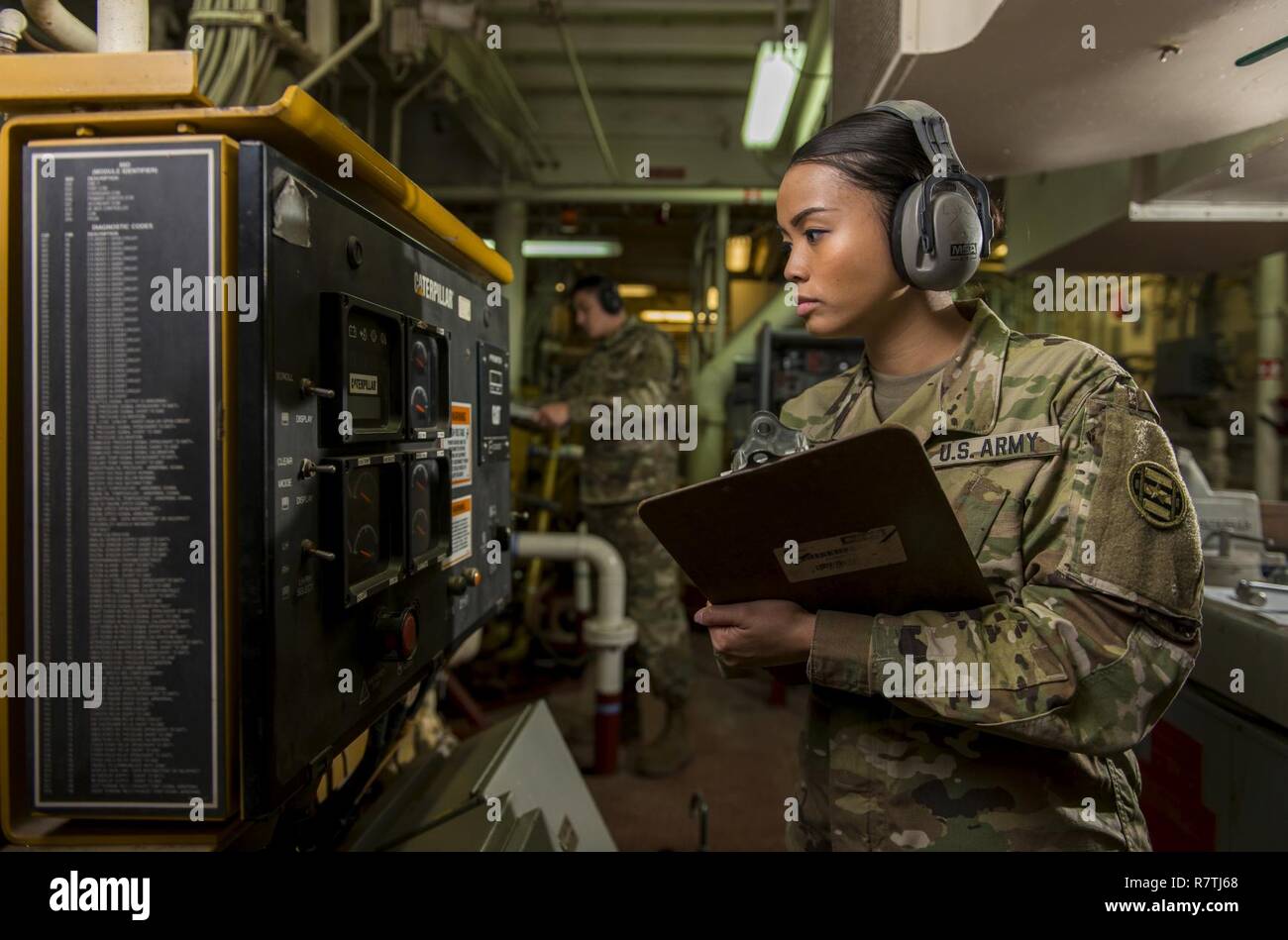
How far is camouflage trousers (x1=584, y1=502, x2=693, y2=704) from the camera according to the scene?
117 inches

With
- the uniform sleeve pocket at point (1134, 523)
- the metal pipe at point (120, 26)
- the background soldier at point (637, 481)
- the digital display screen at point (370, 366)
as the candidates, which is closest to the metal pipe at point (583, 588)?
the background soldier at point (637, 481)

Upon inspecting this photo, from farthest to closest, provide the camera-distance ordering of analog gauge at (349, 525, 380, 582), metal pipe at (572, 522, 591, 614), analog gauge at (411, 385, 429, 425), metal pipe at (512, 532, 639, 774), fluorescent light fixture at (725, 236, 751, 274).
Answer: fluorescent light fixture at (725, 236, 751, 274)
metal pipe at (572, 522, 591, 614)
metal pipe at (512, 532, 639, 774)
analog gauge at (411, 385, 429, 425)
analog gauge at (349, 525, 380, 582)

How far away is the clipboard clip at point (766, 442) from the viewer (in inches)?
33.9

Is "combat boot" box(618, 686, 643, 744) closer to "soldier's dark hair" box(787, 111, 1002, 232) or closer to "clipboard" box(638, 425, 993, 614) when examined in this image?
"clipboard" box(638, 425, 993, 614)

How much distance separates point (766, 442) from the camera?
87 cm

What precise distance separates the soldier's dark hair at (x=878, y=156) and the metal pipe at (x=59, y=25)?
108cm

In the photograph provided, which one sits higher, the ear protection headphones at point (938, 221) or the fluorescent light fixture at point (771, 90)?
the fluorescent light fixture at point (771, 90)

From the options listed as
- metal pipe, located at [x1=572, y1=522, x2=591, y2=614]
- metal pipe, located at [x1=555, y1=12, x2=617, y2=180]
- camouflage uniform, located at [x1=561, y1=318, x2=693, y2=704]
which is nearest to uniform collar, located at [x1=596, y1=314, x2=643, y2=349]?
camouflage uniform, located at [x1=561, y1=318, x2=693, y2=704]

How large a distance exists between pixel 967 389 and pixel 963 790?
0.50 metres

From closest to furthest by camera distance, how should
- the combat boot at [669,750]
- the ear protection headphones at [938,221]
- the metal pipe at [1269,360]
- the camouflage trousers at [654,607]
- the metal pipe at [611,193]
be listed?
the ear protection headphones at [938,221]
the combat boot at [669,750]
the camouflage trousers at [654,607]
the metal pipe at [1269,360]
the metal pipe at [611,193]

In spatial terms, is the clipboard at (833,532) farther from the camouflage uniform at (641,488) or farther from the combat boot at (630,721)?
the combat boot at (630,721)

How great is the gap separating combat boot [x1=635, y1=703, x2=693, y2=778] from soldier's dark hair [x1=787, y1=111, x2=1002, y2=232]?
237cm

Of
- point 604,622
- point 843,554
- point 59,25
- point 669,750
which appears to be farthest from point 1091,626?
point 669,750

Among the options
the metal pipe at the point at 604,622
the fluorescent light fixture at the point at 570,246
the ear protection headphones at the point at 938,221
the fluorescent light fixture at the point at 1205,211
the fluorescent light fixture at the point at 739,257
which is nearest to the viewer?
the ear protection headphones at the point at 938,221
